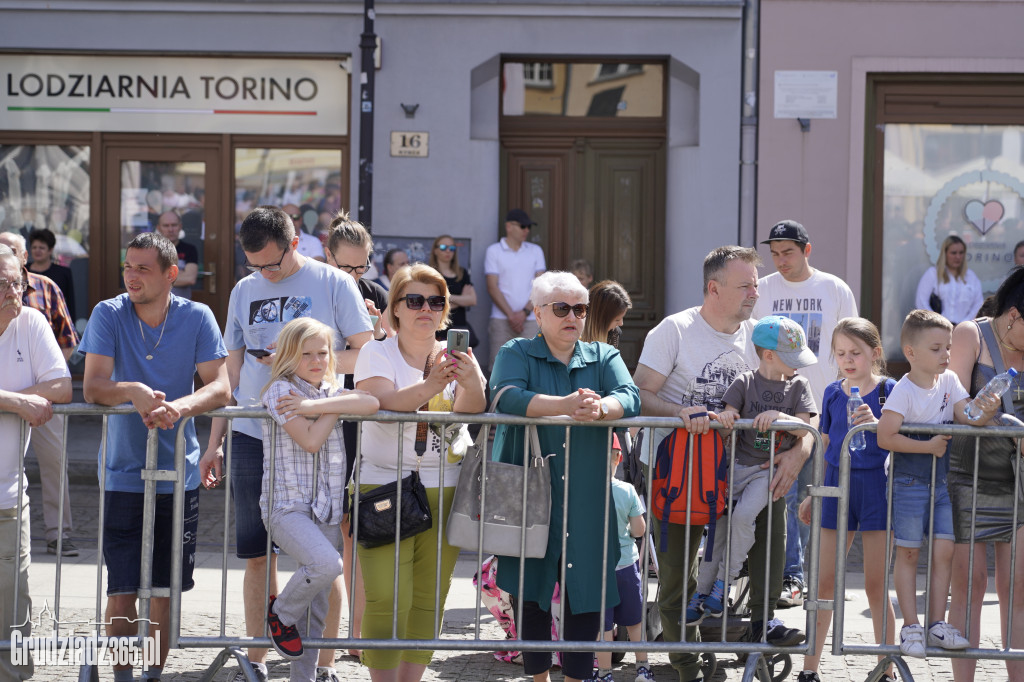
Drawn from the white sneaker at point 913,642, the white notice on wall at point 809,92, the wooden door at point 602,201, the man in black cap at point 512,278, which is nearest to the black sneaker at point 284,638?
the white sneaker at point 913,642

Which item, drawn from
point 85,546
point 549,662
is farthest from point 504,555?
point 85,546

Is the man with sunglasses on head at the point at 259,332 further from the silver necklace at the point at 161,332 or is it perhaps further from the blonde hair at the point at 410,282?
the blonde hair at the point at 410,282

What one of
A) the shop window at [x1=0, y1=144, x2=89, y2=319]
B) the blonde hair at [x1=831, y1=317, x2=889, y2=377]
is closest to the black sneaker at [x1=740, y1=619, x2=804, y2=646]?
the blonde hair at [x1=831, y1=317, x2=889, y2=377]

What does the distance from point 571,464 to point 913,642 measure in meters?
1.61

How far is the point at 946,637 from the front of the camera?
493cm

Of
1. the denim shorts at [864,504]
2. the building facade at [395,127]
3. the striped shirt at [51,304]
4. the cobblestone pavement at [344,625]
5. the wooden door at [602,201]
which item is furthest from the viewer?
the wooden door at [602,201]

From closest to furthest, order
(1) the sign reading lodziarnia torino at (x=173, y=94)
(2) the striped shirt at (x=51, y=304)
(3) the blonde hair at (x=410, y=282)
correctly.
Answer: (3) the blonde hair at (x=410, y=282)
(2) the striped shirt at (x=51, y=304)
(1) the sign reading lodziarnia torino at (x=173, y=94)

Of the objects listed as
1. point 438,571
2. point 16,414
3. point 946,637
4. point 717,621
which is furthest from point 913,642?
point 16,414

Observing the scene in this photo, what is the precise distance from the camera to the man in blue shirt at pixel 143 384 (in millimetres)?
4906

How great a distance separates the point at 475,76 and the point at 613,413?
24.8ft

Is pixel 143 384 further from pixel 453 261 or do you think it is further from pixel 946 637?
pixel 453 261

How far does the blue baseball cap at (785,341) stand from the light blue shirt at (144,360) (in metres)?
2.33

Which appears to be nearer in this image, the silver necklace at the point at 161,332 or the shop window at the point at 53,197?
the silver necklace at the point at 161,332

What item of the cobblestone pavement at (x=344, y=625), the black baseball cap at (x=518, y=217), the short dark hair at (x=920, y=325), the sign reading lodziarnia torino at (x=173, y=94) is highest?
the sign reading lodziarnia torino at (x=173, y=94)
